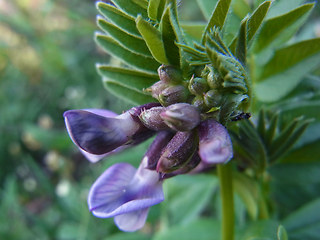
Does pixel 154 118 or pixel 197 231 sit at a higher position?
pixel 154 118

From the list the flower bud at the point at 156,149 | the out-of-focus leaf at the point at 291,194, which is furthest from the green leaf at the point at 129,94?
the out-of-focus leaf at the point at 291,194

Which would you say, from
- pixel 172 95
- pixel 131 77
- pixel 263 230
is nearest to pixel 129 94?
pixel 131 77

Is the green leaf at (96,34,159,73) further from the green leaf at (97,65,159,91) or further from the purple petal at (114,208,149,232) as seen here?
the purple petal at (114,208,149,232)

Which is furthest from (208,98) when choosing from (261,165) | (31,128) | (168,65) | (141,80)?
(31,128)

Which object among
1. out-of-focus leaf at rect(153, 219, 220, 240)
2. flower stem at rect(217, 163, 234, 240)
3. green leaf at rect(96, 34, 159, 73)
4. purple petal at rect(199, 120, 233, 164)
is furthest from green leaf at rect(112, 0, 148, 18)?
out-of-focus leaf at rect(153, 219, 220, 240)

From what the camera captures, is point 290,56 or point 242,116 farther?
point 290,56

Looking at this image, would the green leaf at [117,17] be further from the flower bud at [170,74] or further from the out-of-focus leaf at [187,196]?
the out-of-focus leaf at [187,196]

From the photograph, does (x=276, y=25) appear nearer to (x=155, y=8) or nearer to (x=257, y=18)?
(x=257, y=18)
